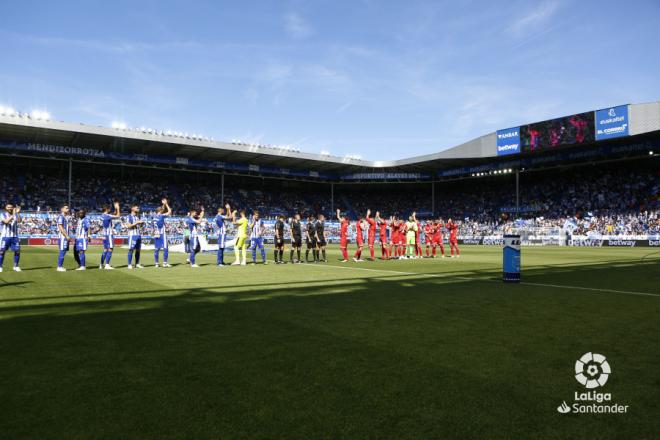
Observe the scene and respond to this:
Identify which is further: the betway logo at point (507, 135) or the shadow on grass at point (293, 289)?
the betway logo at point (507, 135)

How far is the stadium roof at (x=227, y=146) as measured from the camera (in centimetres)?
3969

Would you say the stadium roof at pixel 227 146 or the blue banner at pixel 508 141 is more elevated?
the blue banner at pixel 508 141

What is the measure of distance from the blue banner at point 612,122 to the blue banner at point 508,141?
8.01 meters

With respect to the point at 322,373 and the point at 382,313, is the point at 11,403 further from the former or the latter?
the point at 382,313

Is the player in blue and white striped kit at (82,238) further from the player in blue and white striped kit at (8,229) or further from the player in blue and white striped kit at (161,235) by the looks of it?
the player in blue and white striped kit at (161,235)

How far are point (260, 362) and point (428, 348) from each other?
173cm

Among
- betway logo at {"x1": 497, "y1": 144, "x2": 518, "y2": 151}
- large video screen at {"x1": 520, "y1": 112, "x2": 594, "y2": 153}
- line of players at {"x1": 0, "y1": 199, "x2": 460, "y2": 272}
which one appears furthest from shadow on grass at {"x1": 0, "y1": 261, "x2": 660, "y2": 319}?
betway logo at {"x1": 497, "y1": 144, "x2": 518, "y2": 151}

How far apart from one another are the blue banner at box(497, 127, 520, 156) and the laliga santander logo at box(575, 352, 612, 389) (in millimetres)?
49091

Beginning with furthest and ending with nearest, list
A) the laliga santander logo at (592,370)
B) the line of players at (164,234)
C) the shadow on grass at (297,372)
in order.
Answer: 1. the line of players at (164,234)
2. the laliga santander logo at (592,370)
3. the shadow on grass at (297,372)

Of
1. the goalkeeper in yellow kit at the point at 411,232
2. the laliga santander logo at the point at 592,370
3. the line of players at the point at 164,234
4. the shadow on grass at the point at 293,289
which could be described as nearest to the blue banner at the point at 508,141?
the line of players at the point at 164,234

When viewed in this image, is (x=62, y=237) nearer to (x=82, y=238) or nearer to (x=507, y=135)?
(x=82, y=238)

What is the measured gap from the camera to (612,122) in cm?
4181

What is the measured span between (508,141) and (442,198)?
707 inches

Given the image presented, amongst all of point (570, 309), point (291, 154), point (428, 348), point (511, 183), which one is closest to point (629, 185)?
point (511, 183)
